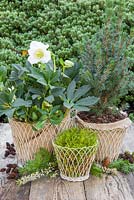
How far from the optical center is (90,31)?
3.44m

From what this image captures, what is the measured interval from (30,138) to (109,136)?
13.1 inches

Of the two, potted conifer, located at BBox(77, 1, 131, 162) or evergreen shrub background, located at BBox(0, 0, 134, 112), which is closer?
potted conifer, located at BBox(77, 1, 131, 162)

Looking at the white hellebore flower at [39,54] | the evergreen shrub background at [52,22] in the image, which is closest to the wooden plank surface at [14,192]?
the white hellebore flower at [39,54]

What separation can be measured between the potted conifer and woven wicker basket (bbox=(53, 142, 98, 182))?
0.14 meters

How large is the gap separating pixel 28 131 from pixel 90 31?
1832mm

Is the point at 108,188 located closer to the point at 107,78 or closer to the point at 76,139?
the point at 76,139

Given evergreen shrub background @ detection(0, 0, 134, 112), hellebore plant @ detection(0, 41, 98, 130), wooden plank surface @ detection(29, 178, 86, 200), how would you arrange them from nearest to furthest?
1. wooden plank surface @ detection(29, 178, 86, 200)
2. hellebore plant @ detection(0, 41, 98, 130)
3. evergreen shrub background @ detection(0, 0, 134, 112)

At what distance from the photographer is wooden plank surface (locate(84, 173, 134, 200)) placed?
1612mm

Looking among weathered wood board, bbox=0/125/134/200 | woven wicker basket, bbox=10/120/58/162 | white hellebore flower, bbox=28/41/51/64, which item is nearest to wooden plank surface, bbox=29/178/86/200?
weathered wood board, bbox=0/125/134/200

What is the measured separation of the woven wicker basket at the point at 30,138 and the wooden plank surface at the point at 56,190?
14 cm

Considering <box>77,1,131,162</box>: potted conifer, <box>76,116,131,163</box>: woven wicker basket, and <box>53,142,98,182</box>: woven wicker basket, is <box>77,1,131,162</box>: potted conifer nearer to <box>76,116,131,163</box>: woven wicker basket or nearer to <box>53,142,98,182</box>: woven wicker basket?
<box>76,116,131,163</box>: woven wicker basket

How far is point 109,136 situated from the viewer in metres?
1.81

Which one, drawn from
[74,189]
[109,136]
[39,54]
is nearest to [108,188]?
[74,189]

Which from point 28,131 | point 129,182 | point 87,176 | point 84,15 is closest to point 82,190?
point 87,176
